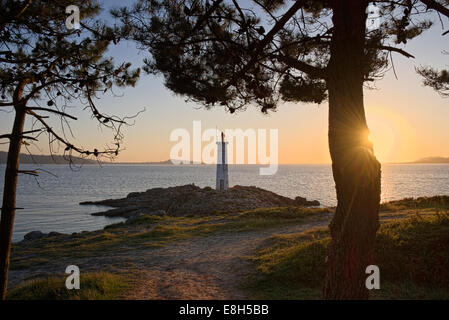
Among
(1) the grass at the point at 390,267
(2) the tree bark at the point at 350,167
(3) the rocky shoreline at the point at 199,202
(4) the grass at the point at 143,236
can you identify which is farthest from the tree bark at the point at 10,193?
(3) the rocky shoreline at the point at 199,202

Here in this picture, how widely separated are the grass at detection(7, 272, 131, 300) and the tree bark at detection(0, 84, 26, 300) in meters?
1.39

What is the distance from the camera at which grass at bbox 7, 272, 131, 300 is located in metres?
6.15

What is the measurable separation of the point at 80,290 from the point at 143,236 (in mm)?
7045

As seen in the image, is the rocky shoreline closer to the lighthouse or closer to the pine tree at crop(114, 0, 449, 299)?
the lighthouse

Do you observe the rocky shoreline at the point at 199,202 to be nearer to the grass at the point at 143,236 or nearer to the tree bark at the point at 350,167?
the grass at the point at 143,236

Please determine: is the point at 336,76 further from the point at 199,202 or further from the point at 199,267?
the point at 199,202

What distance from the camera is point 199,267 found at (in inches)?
337

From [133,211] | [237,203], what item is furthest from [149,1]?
[133,211]

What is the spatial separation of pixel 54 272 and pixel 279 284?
5.64 meters

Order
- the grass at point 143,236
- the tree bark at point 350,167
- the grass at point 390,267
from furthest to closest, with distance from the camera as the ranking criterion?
the grass at point 143,236 < the grass at point 390,267 < the tree bark at point 350,167

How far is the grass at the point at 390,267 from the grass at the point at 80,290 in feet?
8.45

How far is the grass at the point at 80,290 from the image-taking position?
20.2ft

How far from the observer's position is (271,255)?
28.7ft
